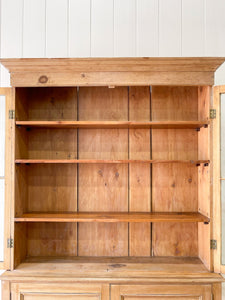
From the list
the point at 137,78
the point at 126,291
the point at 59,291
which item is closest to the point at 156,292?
the point at 126,291

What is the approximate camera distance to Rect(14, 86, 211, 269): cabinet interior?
2.02 meters

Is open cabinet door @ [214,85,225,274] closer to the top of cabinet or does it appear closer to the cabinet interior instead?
the top of cabinet

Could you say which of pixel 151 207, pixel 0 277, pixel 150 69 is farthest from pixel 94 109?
pixel 0 277

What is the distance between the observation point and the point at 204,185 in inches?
73.4

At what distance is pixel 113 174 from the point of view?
6.70 ft

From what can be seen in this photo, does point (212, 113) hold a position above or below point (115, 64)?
below

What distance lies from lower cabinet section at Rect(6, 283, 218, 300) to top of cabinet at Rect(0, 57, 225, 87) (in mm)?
1234
